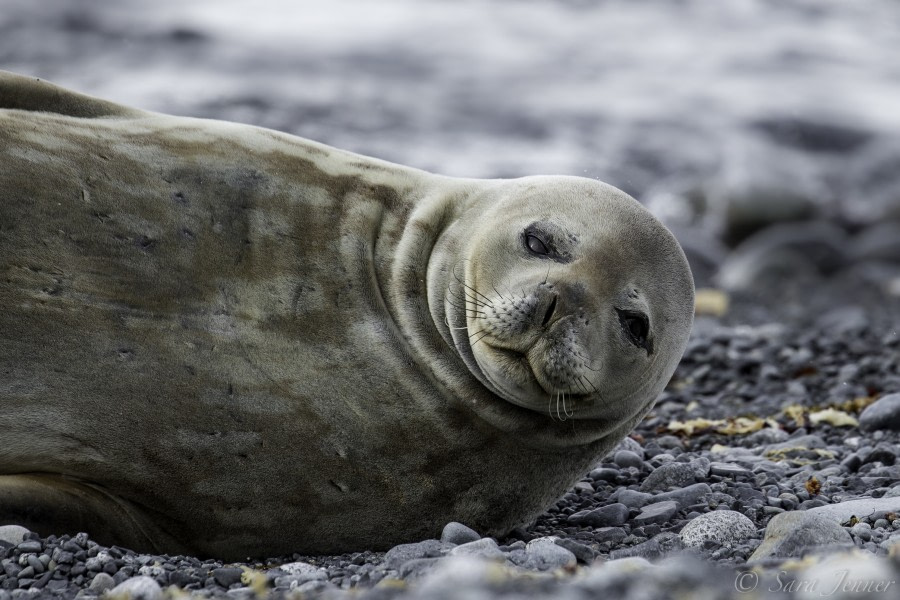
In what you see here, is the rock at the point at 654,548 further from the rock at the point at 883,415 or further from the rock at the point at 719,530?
the rock at the point at 883,415

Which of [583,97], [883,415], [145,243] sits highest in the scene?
[583,97]

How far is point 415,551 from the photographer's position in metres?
3.79

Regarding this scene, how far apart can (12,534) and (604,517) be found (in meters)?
2.15

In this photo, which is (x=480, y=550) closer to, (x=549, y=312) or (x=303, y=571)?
(x=303, y=571)

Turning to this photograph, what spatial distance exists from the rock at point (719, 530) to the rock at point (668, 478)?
778 mm

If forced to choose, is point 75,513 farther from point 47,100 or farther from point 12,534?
point 47,100

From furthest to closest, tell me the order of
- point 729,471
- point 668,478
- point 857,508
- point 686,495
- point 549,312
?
1. point 729,471
2. point 668,478
3. point 686,495
4. point 857,508
5. point 549,312

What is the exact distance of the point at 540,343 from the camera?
13.2ft

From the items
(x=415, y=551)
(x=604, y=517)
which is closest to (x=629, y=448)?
(x=604, y=517)

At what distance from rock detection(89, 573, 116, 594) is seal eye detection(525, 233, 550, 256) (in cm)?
183

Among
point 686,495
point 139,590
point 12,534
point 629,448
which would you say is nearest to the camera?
point 139,590

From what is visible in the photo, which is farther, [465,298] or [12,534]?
[465,298]

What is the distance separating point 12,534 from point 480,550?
144cm

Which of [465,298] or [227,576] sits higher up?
[465,298]
